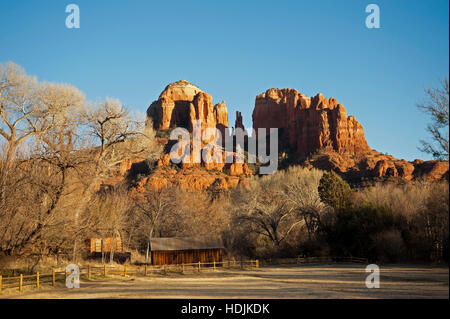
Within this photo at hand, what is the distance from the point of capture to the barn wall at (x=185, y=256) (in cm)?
3575

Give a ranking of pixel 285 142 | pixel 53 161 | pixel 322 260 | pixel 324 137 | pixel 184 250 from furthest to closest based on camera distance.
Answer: pixel 285 142, pixel 324 137, pixel 322 260, pixel 184 250, pixel 53 161

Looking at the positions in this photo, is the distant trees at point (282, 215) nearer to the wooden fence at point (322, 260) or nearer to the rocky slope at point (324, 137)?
the wooden fence at point (322, 260)

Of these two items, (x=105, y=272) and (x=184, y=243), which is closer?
(x=105, y=272)

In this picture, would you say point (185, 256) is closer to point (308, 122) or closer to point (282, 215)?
point (282, 215)

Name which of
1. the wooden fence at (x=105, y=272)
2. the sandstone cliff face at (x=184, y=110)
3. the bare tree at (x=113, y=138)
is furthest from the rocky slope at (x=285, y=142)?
the bare tree at (x=113, y=138)

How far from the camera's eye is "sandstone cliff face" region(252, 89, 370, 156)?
123750mm

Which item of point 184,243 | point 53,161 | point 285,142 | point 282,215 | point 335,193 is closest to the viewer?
point 53,161

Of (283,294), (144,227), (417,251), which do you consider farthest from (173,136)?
(283,294)

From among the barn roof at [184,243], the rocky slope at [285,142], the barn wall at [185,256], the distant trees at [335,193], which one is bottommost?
the barn wall at [185,256]

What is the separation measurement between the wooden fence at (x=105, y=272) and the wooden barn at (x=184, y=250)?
136 centimetres

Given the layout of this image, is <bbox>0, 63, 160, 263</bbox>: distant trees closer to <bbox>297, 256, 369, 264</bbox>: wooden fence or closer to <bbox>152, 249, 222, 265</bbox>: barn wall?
<bbox>152, 249, 222, 265</bbox>: barn wall

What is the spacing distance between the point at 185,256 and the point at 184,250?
58 centimetres

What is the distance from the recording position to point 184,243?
1463 inches

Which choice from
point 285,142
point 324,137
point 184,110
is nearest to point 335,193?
point 324,137
